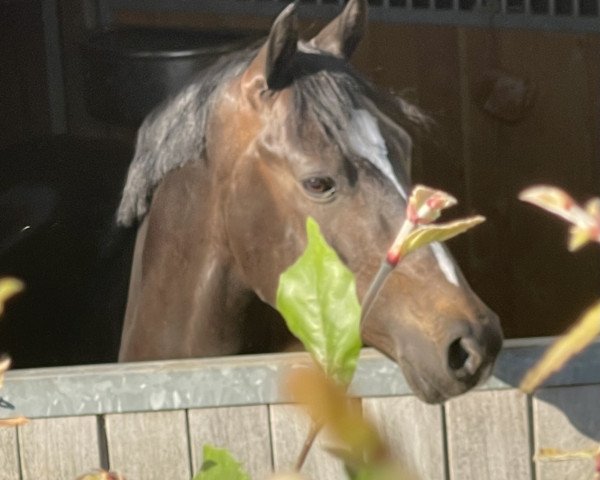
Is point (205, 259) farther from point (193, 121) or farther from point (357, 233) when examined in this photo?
point (357, 233)

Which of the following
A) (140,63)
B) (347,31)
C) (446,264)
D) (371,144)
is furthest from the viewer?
(140,63)

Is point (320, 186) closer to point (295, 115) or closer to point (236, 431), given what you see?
point (295, 115)

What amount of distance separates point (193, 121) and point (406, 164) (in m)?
0.35

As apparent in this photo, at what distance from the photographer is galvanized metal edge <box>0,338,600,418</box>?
64.0 inches

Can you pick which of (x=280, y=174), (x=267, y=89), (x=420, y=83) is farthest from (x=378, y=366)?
(x=420, y=83)

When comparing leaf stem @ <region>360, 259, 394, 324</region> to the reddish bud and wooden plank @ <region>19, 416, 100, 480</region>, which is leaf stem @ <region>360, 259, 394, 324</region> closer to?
the reddish bud

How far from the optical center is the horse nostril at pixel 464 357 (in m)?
1.62

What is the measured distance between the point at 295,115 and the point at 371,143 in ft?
0.45

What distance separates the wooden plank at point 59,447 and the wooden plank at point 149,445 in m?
0.02

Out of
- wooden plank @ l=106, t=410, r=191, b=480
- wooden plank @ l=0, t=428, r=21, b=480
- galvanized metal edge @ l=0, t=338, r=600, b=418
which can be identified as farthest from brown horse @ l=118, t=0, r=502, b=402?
wooden plank @ l=0, t=428, r=21, b=480

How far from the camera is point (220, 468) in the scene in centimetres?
56

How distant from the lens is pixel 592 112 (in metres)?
3.80

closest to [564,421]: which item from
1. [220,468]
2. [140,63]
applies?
[220,468]

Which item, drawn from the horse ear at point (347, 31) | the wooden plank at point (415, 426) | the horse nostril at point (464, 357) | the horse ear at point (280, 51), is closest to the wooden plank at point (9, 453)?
the wooden plank at point (415, 426)
